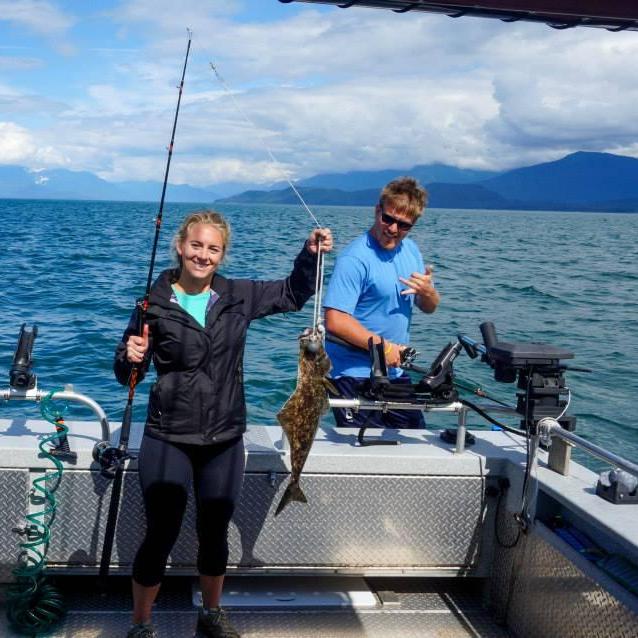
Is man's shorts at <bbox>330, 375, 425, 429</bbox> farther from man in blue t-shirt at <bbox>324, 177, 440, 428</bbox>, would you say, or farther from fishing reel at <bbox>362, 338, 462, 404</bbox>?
fishing reel at <bbox>362, 338, 462, 404</bbox>

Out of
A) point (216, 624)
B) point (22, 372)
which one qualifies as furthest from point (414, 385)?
point (22, 372)

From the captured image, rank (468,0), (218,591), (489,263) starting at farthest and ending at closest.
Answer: (489,263) < (218,591) < (468,0)

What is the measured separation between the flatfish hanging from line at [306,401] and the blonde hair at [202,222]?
1.87 ft

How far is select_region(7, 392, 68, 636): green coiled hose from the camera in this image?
373cm

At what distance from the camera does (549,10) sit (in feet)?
6.50

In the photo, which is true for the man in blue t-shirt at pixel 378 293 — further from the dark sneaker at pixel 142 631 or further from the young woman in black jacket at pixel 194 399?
the dark sneaker at pixel 142 631

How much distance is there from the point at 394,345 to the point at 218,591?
148 cm

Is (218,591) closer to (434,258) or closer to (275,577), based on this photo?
(275,577)

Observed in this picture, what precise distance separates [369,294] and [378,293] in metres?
0.05

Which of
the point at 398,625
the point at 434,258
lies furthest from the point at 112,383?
the point at 434,258

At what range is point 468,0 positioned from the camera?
2006 millimetres

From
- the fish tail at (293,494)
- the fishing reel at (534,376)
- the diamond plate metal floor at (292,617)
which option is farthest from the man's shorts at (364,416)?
the diamond plate metal floor at (292,617)

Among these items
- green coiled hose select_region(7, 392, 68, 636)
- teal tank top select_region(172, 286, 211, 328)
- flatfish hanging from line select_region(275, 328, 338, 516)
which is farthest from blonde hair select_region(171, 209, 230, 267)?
green coiled hose select_region(7, 392, 68, 636)

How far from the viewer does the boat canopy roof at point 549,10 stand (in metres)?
1.97
